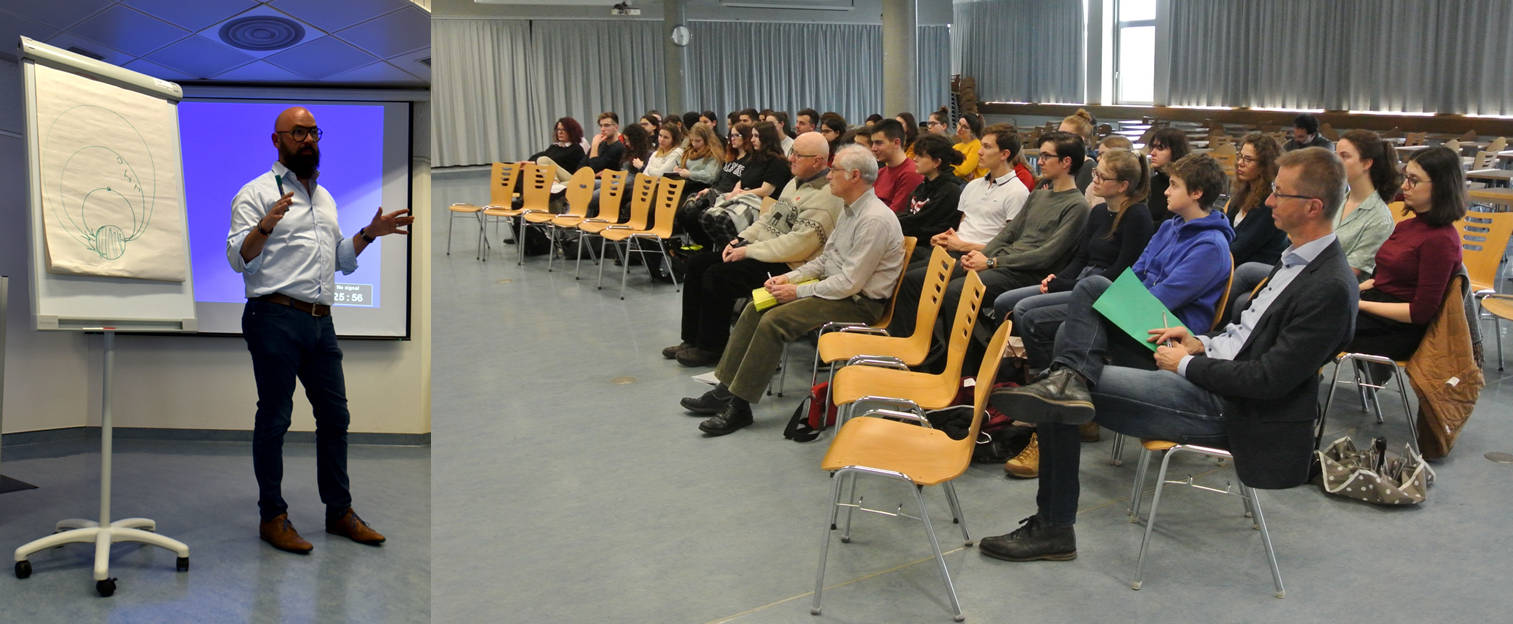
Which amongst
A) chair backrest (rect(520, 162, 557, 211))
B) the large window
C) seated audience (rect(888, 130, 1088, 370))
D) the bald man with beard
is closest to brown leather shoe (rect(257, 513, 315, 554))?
the bald man with beard

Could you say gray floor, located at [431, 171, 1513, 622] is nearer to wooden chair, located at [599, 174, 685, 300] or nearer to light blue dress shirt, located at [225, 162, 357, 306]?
light blue dress shirt, located at [225, 162, 357, 306]

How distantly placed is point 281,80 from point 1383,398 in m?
4.34

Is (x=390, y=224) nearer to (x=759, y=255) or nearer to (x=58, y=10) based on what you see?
(x=58, y=10)

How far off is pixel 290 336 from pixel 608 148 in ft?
21.9

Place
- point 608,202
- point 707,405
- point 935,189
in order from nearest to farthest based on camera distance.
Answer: point 707,405, point 935,189, point 608,202

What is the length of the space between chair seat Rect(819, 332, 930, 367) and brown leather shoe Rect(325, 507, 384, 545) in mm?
1727

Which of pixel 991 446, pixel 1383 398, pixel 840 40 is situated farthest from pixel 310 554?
pixel 840 40

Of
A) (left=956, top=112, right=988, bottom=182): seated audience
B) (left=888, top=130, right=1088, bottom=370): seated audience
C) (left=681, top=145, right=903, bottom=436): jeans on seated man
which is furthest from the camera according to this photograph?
(left=956, top=112, right=988, bottom=182): seated audience

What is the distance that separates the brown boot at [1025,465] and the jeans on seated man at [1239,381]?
616 mm

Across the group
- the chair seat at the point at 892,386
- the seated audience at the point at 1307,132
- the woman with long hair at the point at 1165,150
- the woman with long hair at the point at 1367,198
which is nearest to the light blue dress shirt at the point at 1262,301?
the chair seat at the point at 892,386

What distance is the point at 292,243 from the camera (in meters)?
2.60

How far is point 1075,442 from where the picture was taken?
294 cm

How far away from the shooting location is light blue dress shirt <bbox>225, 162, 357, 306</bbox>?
2.34 metres

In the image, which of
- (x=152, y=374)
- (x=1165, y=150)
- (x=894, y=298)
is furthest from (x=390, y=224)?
(x=1165, y=150)
